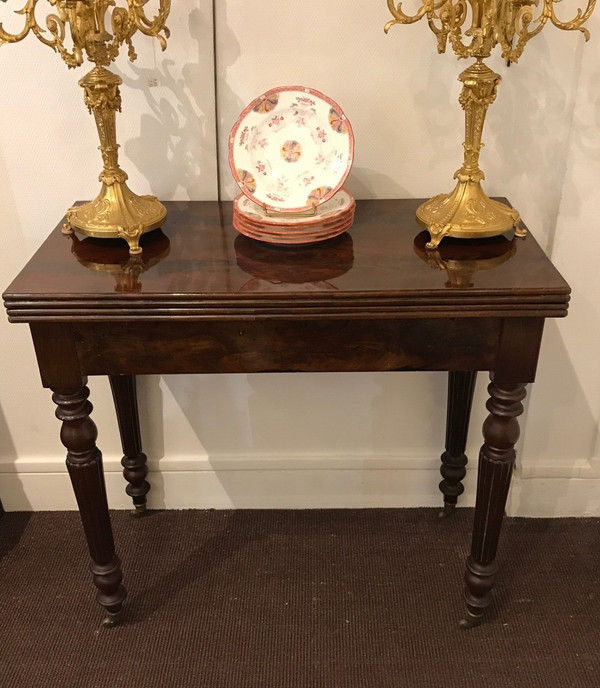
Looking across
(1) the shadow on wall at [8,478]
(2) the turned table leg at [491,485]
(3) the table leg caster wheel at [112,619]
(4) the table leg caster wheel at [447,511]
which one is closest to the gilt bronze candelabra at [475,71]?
(2) the turned table leg at [491,485]

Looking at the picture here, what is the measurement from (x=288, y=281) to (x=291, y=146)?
34cm

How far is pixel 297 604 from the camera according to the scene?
5.29 ft

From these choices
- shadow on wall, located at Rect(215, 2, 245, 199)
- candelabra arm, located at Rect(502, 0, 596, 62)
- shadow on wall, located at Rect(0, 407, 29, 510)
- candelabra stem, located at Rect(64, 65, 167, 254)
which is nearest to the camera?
candelabra arm, located at Rect(502, 0, 596, 62)

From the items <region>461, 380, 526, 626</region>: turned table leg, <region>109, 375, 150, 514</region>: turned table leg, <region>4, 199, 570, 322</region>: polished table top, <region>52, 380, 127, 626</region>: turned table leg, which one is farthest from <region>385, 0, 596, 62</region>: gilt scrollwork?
<region>109, 375, 150, 514</region>: turned table leg

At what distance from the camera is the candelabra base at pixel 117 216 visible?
1.29 metres

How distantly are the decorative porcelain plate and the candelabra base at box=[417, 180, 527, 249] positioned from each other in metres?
0.16

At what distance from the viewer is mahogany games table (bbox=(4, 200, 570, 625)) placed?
1.15 metres

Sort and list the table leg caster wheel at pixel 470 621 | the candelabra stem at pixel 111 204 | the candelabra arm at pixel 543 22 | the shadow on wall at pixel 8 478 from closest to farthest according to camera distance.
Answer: the candelabra arm at pixel 543 22, the candelabra stem at pixel 111 204, the table leg caster wheel at pixel 470 621, the shadow on wall at pixel 8 478

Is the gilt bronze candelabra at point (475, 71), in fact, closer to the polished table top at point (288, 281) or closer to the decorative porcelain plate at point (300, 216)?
the polished table top at point (288, 281)

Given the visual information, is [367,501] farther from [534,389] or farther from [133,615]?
[133,615]

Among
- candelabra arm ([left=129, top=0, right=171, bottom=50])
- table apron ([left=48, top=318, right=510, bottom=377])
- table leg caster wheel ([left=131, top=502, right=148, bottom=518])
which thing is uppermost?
candelabra arm ([left=129, top=0, right=171, bottom=50])

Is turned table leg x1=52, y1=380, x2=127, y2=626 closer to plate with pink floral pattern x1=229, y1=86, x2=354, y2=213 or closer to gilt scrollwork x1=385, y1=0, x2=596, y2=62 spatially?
plate with pink floral pattern x1=229, y1=86, x2=354, y2=213

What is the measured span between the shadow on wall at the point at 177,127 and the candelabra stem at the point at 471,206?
503 mm

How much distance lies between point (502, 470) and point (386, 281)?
46 centimetres
